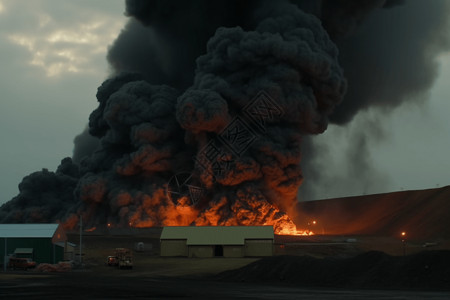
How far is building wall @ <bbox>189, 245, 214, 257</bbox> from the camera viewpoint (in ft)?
251

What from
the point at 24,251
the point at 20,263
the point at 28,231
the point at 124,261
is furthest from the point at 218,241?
the point at 20,263

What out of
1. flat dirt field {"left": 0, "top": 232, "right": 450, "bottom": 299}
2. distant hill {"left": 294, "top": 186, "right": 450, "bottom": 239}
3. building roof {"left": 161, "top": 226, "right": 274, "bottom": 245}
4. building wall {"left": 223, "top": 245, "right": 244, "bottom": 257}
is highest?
distant hill {"left": 294, "top": 186, "right": 450, "bottom": 239}

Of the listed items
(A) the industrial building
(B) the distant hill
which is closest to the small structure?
(A) the industrial building

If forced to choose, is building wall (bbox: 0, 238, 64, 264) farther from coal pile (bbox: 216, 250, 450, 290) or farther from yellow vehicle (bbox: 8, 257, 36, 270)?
coal pile (bbox: 216, 250, 450, 290)

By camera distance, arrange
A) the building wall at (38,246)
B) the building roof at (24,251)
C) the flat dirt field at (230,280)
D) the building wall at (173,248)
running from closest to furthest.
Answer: the flat dirt field at (230,280), the building roof at (24,251), the building wall at (38,246), the building wall at (173,248)

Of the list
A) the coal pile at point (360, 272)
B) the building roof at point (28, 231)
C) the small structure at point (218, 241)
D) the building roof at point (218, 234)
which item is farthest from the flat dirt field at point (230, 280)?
the building roof at point (28, 231)

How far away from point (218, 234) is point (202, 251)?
2945mm

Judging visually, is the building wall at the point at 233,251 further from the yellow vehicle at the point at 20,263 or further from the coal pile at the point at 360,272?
the coal pile at the point at 360,272

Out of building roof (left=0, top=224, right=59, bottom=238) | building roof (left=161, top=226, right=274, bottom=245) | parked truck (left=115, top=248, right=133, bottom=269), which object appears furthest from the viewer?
building roof (left=161, top=226, right=274, bottom=245)

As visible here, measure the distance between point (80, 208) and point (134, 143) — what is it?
16.3 metres

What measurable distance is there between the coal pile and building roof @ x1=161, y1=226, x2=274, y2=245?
77.9 ft

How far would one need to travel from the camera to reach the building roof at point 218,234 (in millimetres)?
76000

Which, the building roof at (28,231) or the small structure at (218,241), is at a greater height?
the building roof at (28,231)

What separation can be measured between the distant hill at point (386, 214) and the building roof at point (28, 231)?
55.2 meters
